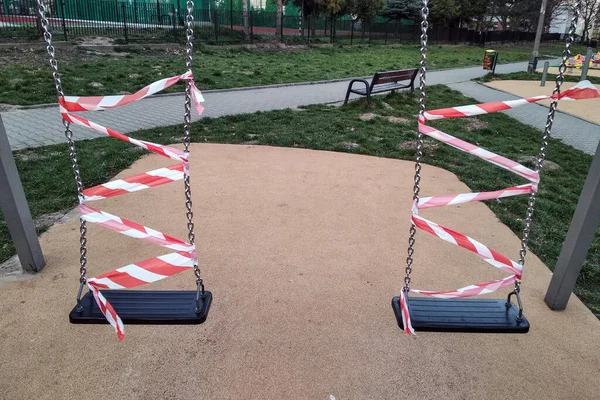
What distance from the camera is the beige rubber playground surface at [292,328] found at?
7.48 feet

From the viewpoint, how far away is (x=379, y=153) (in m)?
6.22

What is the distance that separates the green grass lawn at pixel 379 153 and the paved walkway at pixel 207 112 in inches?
22.9

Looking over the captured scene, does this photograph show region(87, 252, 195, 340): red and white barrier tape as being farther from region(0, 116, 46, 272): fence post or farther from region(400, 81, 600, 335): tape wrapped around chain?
region(400, 81, 600, 335): tape wrapped around chain

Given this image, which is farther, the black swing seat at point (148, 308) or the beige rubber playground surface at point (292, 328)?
the black swing seat at point (148, 308)

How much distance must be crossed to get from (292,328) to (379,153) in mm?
4004

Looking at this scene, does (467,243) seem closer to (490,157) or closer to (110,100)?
(490,157)

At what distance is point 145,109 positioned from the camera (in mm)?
8758

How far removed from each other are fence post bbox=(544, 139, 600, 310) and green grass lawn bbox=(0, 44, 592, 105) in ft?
29.8

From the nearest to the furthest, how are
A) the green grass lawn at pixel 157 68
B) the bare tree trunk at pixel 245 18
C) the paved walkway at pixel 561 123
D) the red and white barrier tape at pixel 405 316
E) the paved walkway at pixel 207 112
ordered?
the red and white barrier tape at pixel 405 316
the paved walkway at pixel 207 112
the paved walkway at pixel 561 123
the green grass lawn at pixel 157 68
the bare tree trunk at pixel 245 18

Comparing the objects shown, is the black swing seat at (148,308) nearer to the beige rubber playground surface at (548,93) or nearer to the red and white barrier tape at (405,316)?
the red and white barrier tape at (405,316)

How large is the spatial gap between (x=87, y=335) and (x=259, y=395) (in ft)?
3.71

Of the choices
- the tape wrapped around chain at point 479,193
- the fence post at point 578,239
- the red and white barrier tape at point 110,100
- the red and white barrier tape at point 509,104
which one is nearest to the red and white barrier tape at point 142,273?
the red and white barrier tape at point 110,100

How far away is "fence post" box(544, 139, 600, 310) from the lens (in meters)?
2.61

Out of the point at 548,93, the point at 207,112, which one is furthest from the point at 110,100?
the point at 548,93
